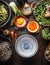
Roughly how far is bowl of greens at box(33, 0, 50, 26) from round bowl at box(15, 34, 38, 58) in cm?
19

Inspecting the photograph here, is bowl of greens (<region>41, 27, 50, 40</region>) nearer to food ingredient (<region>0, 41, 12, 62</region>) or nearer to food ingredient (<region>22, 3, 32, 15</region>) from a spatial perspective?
food ingredient (<region>22, 3, 32, 15</region>)

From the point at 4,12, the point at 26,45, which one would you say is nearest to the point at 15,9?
the point at 4,12

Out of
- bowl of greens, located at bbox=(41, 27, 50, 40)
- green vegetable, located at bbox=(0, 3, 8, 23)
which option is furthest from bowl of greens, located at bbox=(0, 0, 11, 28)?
bowl of greens, located at bbox=(41, 27, 50, 40)

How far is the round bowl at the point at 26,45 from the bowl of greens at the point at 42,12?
188 mm

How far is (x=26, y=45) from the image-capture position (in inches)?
132

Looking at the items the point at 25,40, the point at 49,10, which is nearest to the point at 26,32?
the point at 25,40

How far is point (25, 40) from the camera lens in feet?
11.1

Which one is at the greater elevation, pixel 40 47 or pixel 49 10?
pixel 49 10

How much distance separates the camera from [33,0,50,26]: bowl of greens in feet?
11.0

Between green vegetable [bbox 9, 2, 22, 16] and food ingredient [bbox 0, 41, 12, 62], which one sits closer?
food ingredient [bbox 0, 41, 12, 62]

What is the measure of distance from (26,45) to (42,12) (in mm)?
365

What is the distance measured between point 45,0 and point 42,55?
1.82ft

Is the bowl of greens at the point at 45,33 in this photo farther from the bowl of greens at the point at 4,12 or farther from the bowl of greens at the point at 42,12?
the bowl of greens at the point at 4,12

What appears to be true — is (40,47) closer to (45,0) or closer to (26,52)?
(26,52)
